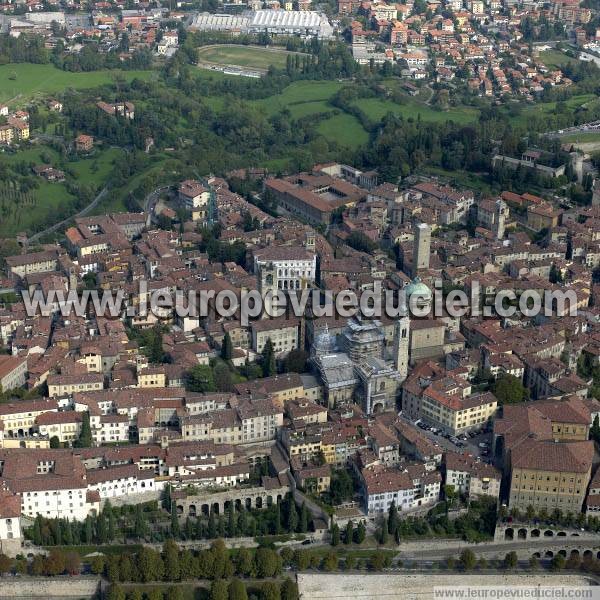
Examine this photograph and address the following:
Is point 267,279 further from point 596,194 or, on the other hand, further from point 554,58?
point 554,58

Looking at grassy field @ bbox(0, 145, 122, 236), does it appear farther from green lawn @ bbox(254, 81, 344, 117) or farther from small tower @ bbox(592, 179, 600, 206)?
small tower @ bbox(592, 179, 600, 206)

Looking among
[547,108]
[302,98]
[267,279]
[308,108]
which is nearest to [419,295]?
[267,279]

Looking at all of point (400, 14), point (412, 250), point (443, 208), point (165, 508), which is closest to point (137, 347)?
point (165, 508)

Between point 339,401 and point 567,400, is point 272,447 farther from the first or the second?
point 567,400

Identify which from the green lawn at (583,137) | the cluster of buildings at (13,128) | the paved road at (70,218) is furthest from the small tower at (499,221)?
the cluster of buildings at (13,128)

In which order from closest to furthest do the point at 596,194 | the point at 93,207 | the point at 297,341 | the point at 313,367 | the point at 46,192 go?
the point at 313,367
the point at 297,341
the point at 596,194
the point at 93,207
the point at 46,192

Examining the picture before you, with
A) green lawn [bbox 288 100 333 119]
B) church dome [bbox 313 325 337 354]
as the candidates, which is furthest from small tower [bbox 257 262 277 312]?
green lawn [bbox 288 100 333 119]
